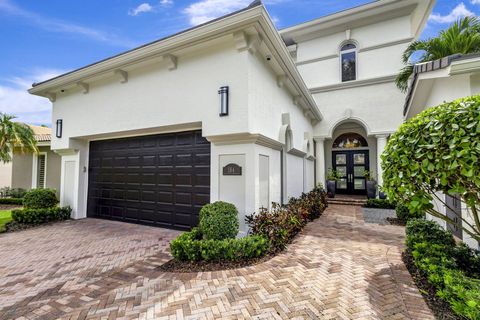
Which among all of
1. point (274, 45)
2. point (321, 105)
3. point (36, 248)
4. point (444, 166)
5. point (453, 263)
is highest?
point (321, 105)

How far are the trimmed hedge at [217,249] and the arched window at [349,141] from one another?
41.6 ft

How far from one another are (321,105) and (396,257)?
1119 cm

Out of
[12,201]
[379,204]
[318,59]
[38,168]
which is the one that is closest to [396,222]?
[379,204]

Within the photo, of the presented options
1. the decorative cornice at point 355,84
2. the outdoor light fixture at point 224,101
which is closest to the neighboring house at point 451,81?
the outdoor light fixture at point 224,101

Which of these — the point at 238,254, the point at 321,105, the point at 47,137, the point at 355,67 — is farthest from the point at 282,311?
the point at 47,137

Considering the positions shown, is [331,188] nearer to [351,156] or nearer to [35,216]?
[351,156]

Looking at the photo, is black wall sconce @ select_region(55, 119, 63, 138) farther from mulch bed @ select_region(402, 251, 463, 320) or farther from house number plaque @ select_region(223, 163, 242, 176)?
mulch bed @ select_region(402, 251, 463, 320)

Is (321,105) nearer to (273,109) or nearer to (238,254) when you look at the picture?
(273,109)

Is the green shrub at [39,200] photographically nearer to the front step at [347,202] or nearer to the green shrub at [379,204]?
the front step at [347,202]

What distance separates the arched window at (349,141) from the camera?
15.1m

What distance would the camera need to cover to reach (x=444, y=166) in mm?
3143

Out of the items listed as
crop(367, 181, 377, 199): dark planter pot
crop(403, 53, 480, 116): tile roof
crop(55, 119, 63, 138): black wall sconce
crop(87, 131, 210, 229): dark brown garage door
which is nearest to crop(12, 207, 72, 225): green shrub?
crop(87, 131, 210, 229): dark brown garage door

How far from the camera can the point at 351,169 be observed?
15.2m

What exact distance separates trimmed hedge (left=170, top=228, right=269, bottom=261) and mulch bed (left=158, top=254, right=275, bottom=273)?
0.26 feet
